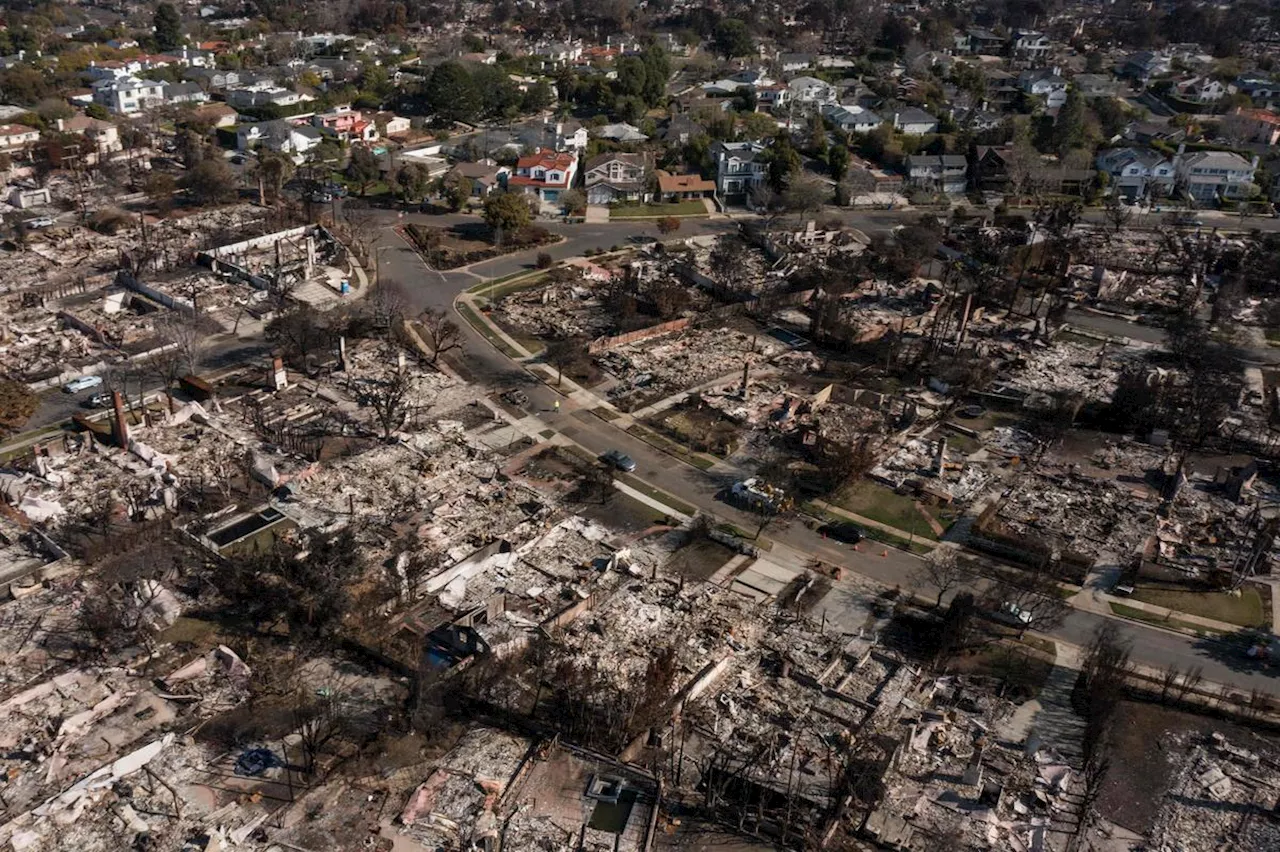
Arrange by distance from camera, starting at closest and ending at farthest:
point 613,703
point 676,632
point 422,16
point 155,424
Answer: point 613,703
point 676,632
point 155,424
point 422,16

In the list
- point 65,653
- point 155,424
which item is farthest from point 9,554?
point 155,424

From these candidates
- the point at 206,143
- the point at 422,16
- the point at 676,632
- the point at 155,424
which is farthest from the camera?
the point at 422,16

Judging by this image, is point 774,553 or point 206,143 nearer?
point 774,553

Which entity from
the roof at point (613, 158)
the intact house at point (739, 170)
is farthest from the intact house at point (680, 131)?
the roof at point (613, 158)

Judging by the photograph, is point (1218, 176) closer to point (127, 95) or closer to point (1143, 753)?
point (1143, 753)

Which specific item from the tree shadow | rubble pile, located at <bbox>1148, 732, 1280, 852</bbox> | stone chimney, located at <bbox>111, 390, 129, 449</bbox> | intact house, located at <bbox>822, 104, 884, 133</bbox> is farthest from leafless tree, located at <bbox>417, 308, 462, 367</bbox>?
intact house, located at <bbox>822, 104, 884, 133</bbox>

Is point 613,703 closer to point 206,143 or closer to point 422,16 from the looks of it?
point 206,143
